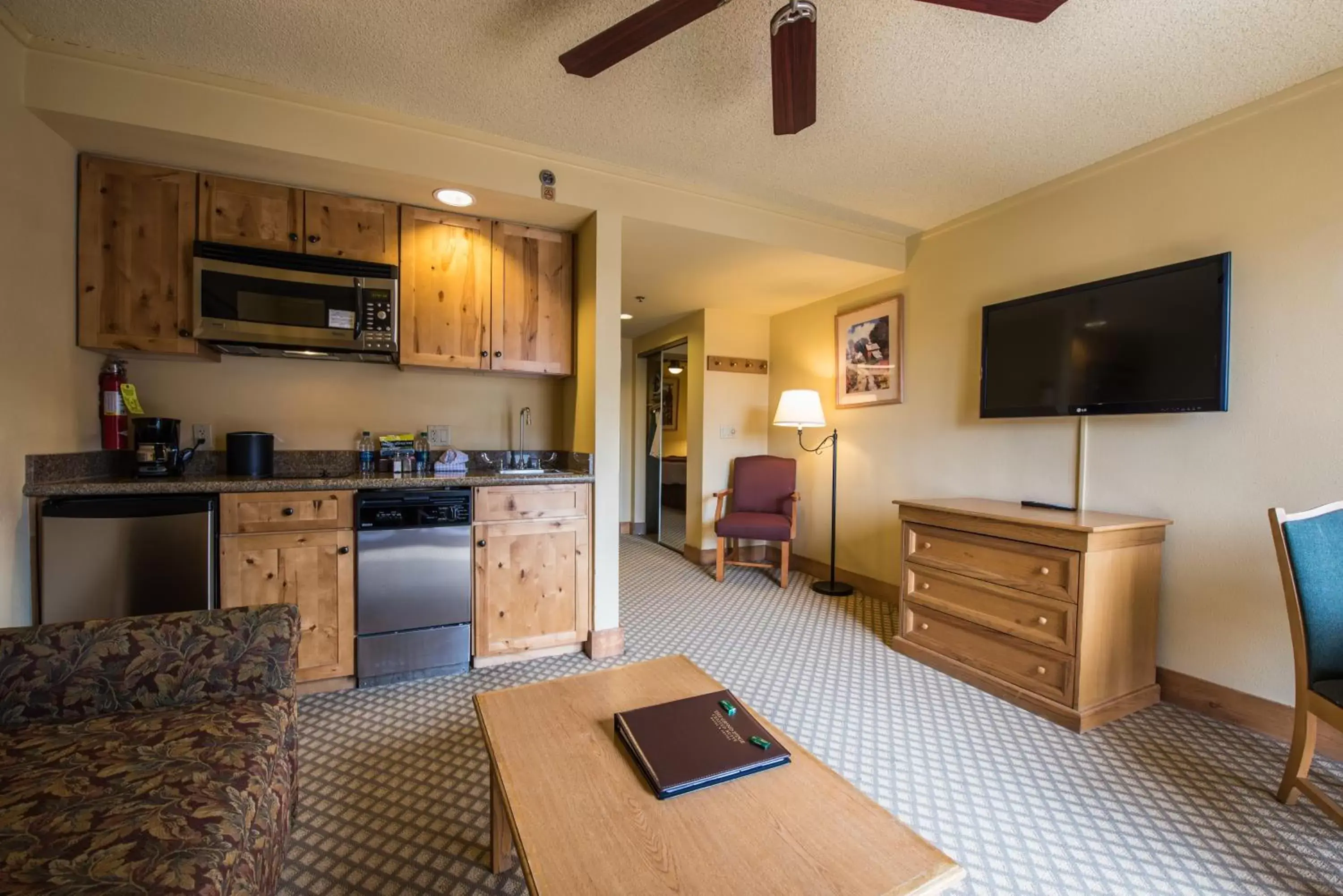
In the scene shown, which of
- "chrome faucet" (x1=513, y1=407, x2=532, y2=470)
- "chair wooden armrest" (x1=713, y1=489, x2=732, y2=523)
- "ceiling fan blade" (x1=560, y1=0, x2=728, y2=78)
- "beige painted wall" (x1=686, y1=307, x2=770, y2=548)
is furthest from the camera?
"beige painted wall" (x1=686, y1=307, x2=770, y2=548)

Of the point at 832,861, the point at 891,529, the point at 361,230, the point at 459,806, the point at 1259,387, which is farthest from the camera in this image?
the point at 891,529

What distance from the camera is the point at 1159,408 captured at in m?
2.26

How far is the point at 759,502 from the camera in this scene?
446 cm

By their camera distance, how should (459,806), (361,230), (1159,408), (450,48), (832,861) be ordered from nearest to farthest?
(832,861) < (459,806) < (450,48) < (1159,408) < (361,230)

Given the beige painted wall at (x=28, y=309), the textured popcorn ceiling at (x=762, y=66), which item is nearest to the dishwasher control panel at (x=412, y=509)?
the beige painted wall at (x=28, y=309)

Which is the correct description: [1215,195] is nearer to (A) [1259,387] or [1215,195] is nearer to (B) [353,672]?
(A) [1259,387]

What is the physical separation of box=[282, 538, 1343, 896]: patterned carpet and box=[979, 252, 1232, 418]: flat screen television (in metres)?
1.38

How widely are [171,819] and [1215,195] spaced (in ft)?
12.6

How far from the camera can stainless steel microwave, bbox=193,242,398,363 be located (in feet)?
7.69

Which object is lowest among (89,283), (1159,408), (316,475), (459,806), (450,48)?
(459,806)

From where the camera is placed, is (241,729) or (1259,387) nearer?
(241,729)

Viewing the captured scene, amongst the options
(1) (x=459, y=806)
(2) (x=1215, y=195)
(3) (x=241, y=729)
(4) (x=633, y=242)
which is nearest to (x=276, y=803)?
(3) (x=241, y=729)

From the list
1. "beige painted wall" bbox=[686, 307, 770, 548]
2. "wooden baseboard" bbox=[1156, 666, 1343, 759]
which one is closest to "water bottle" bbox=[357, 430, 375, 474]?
"beige painted wall" bbox=[686, 307, 770, 548]

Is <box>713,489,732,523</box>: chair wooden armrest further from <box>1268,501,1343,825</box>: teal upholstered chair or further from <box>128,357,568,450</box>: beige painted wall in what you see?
<box>1268,501,1343,825</box>: teal upholstered chair
